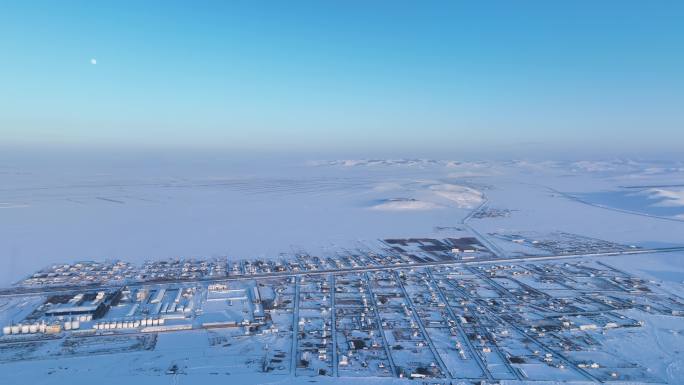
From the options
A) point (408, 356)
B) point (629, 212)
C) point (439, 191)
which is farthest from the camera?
point (439, 191)

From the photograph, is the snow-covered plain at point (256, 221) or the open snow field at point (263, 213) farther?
the open snow field at point (263, 213)

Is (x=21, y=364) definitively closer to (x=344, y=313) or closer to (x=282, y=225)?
(x=344, y=313)

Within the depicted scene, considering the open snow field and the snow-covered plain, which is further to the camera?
the open snow field

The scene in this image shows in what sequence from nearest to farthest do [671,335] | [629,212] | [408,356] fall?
1. [408,356]
2. [671,335]
3. [629,212]

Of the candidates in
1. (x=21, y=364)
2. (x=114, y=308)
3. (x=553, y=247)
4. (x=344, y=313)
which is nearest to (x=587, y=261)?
(x=553, y=247)

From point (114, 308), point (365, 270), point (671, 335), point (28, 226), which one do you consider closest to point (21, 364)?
point (114, 308)

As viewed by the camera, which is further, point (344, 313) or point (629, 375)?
point (344, 313)

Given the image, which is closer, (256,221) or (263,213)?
(256,221)
